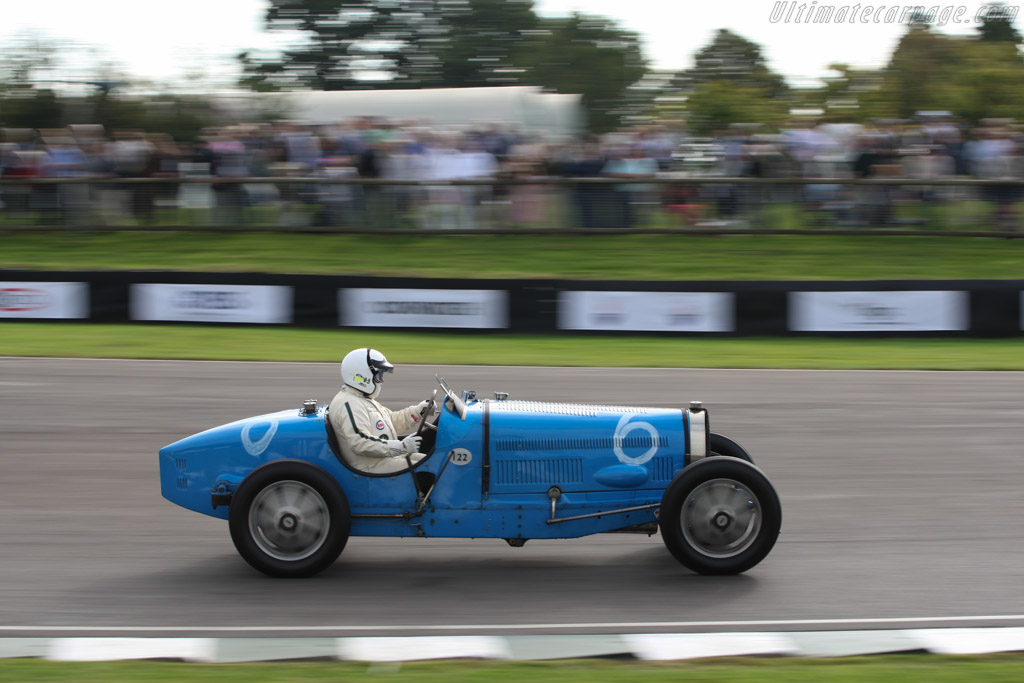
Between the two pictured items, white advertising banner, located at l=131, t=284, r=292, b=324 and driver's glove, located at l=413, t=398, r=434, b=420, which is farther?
white advertising banner, located at l=131, t=284, r=292, b=324

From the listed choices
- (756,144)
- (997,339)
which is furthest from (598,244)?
(997,339)

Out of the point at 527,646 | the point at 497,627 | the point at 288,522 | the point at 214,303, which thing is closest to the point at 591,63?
the point at 214,303

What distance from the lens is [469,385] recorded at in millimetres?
11859

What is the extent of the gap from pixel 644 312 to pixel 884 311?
3296 mm

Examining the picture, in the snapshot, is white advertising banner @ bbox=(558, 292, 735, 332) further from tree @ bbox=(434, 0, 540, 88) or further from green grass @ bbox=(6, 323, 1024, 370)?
tree @ bbox=(434, 0, 540, 88)

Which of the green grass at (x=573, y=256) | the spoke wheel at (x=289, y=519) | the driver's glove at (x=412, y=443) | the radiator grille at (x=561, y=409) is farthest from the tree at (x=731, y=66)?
the spoke wheel at (x=289, y=519)

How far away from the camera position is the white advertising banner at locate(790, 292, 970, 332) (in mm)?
14719

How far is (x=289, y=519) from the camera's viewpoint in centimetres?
584

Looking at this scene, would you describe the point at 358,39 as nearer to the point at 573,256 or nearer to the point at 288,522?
the point at 573,256

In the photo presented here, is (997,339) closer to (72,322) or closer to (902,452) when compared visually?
(902,452)

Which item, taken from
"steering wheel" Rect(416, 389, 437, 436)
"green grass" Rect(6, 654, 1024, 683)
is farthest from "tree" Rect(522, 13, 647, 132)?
"green grass" Rect(6, 654, 1024, 683)

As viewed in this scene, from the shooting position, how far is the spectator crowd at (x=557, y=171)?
Result: 1802cm

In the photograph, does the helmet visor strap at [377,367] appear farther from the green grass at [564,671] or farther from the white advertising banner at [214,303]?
the white advertising banner at [214,303]

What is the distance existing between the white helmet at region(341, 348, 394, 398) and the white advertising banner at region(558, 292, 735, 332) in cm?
903
